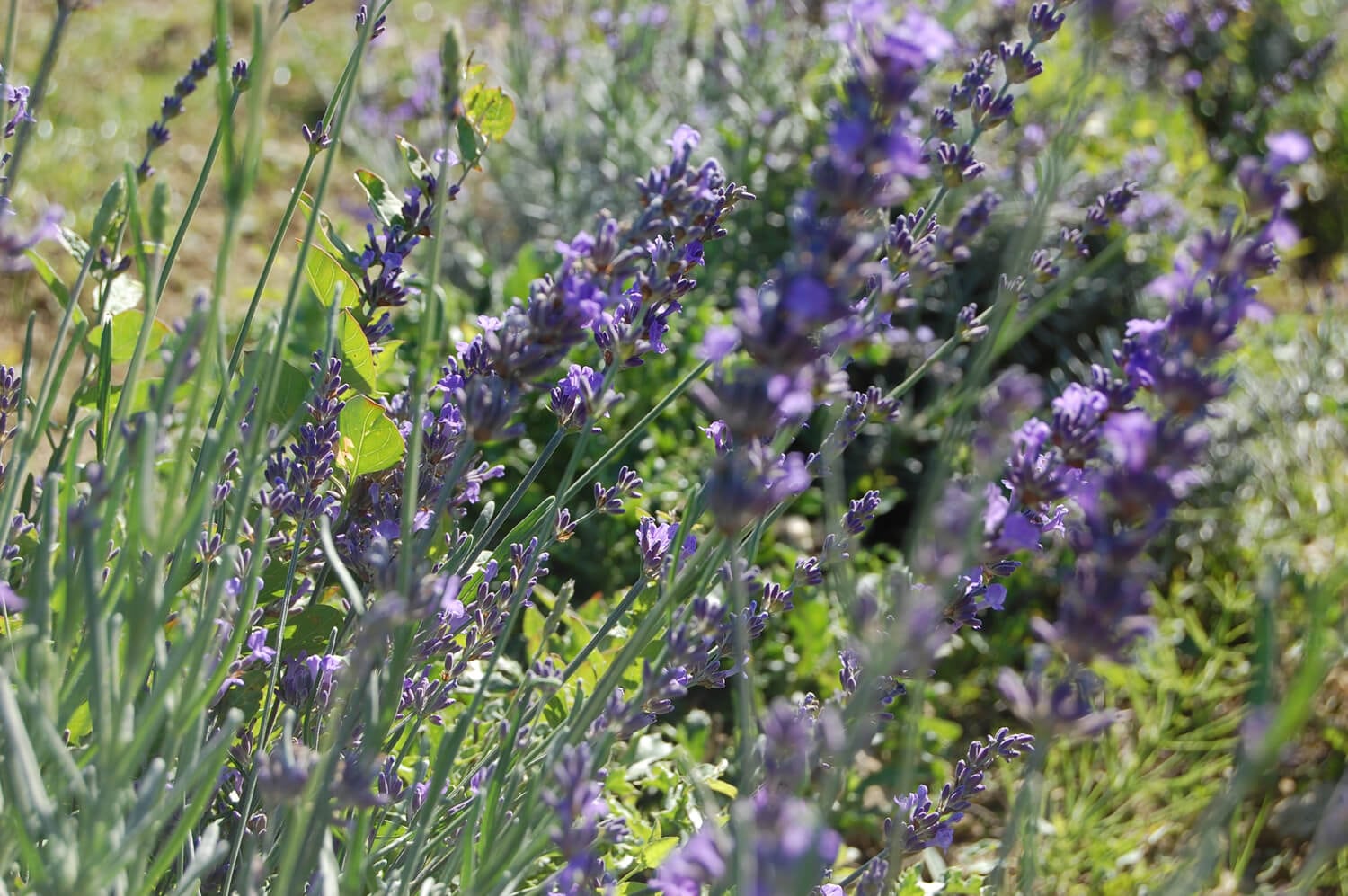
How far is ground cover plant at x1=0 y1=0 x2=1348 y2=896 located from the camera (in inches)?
34.4

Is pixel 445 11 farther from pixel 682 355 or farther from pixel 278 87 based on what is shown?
pixel 682 355

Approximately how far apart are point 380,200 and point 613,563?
1.19m

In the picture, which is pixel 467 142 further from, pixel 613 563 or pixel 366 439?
pixel 613 563

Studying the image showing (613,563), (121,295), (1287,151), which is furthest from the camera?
(613,563)

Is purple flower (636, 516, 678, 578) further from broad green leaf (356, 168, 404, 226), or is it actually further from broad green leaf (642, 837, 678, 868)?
broad green leaf (356, 168, 404, 226)

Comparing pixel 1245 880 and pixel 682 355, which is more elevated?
pixel 682 355

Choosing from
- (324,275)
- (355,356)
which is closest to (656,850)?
(355,356)

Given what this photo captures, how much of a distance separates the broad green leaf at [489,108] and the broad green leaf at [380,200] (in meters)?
0.17

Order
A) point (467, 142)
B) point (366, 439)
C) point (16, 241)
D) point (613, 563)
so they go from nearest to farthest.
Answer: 1. point (16, 241)
2. point (467, 142)
3. point (366, 439)
4. point (613, 563)

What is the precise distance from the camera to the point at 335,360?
1.48 m

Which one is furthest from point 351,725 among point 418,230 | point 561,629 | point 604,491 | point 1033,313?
point 561,629

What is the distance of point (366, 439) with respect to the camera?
1.50m

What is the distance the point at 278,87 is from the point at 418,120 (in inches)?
56.9

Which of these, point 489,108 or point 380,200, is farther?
point 380,200
